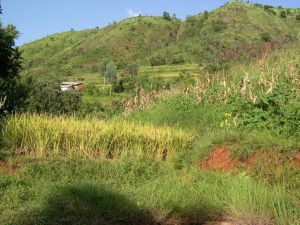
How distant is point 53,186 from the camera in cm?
606

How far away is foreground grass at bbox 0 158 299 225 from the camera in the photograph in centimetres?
485

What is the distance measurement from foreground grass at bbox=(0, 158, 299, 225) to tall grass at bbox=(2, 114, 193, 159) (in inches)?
82.4

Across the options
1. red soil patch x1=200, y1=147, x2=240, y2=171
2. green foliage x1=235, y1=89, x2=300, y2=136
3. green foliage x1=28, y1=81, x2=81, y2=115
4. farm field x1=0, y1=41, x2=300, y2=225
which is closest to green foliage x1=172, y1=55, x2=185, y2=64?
green foliage x1=28, y1=81, x2=81, y2=115

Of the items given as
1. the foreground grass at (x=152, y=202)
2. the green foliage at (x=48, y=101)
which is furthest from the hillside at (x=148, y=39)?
the foreground grass at (x=152, y=202)

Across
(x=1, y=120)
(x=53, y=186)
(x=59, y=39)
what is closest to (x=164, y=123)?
(x=1, y=120)

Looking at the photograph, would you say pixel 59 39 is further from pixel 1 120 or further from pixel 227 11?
pixel 1 120

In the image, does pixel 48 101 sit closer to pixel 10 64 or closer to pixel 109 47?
pixel 10 64

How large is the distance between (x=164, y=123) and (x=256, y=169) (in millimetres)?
5452

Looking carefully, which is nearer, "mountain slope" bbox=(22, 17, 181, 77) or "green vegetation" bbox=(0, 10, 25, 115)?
"green vegetation" bbox=(0, 10, 25, 115)

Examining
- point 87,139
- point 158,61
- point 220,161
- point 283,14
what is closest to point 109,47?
point 158,61

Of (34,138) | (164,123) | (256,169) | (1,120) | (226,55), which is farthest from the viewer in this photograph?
(226,55)

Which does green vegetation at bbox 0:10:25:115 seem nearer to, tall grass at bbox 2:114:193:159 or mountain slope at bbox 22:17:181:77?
tall grass at bbox 2:114:193:159

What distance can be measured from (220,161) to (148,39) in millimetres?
98551

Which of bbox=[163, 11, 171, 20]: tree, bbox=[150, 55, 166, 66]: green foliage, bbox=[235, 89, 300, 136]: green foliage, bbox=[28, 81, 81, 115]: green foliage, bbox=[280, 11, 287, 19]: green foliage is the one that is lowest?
bbox=[28, 81, 81, 115]: green foliage
